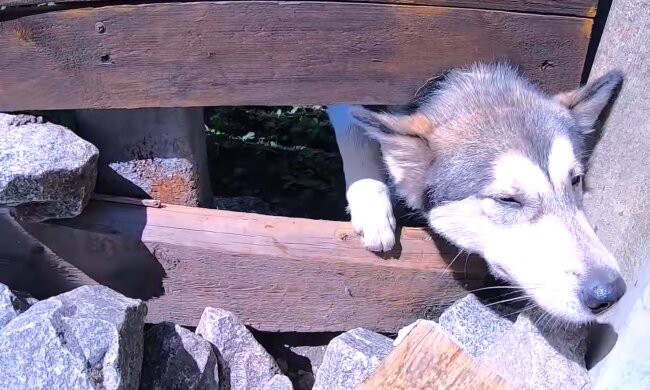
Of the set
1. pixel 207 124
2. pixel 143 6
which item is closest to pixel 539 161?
pixel 143 6

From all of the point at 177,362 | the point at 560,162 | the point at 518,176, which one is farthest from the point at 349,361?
the point at 560,162

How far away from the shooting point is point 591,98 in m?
2.47

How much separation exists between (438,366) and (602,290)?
1.49 ft

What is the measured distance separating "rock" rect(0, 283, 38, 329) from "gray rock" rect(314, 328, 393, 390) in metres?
0.89

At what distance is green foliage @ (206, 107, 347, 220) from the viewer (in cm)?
372

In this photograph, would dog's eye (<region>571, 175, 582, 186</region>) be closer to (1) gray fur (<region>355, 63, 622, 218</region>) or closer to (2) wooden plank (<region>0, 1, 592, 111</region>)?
(1) gray fur (<region>355, 63, 622, 218</region>)

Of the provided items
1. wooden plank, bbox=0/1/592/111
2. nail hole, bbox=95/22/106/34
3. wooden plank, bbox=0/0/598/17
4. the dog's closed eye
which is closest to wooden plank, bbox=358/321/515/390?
the dog's closed eye

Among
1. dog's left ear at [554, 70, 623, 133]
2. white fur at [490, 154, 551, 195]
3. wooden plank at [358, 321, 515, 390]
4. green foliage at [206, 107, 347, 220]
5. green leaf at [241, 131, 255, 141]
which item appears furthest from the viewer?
green leaf at [241, 131, 255, 141]

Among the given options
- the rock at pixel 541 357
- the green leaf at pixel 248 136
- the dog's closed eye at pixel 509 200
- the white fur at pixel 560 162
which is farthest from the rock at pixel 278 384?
the green leaf at pixel 248 136

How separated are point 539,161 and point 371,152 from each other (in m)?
0.64

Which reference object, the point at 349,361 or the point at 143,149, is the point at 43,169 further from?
the point at 349,361

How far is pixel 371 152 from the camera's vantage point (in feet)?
9.24

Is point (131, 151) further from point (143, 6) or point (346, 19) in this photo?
point (346, 19)

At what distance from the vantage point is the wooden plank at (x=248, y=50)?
239 cm
